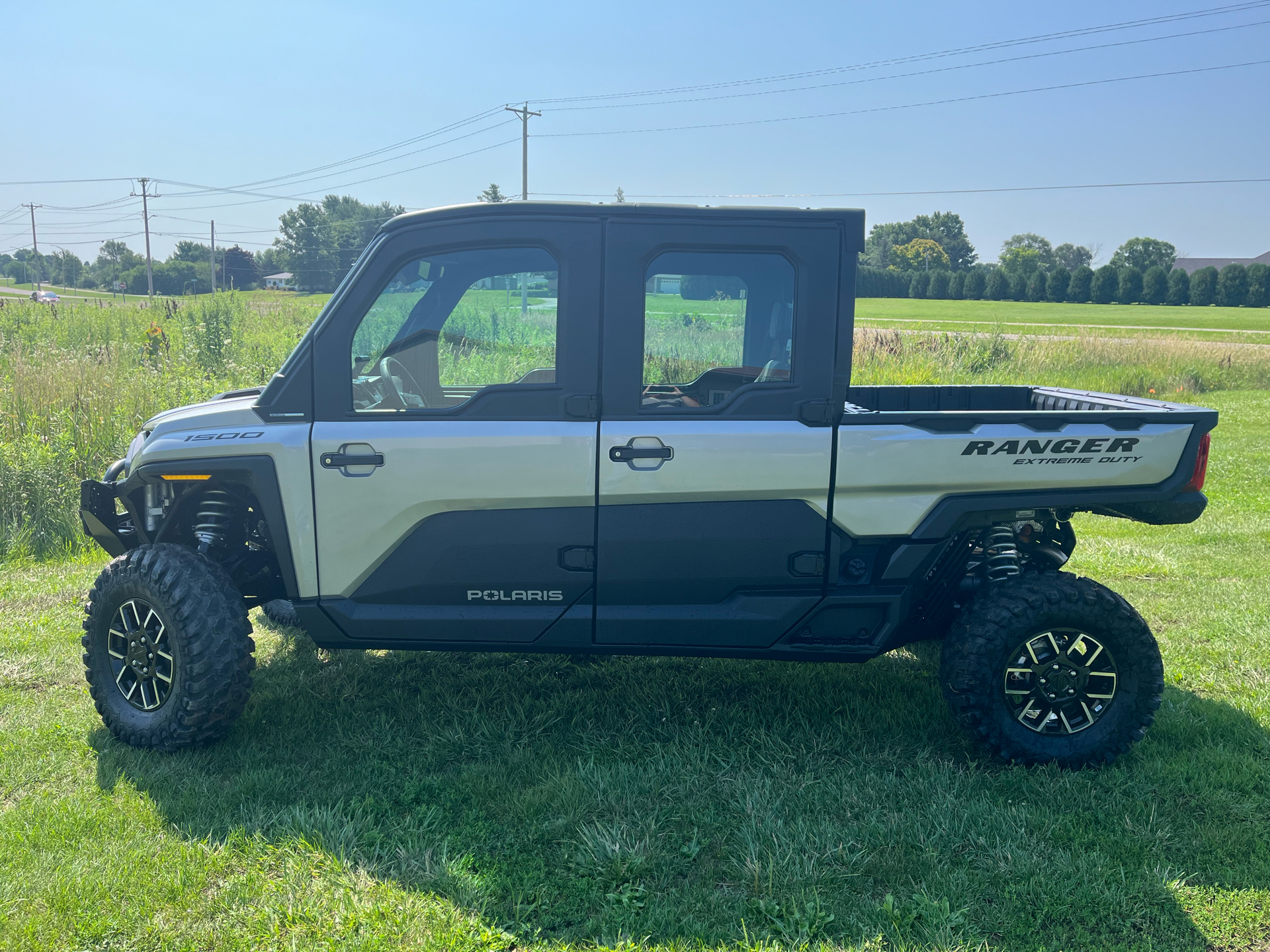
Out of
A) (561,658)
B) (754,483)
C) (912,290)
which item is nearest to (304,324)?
(561,658)

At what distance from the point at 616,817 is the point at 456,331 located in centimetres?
206

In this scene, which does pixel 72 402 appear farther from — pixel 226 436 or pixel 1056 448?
pixel 1056 448

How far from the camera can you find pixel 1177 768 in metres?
3.76

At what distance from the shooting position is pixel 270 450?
3680mm

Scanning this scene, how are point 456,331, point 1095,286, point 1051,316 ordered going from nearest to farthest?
point 456,331 → point 1051,316 → point 1095,286

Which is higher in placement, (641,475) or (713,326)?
(713,326)

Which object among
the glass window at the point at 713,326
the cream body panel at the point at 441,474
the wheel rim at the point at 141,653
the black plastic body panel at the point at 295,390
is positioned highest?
the glass window at the point at 713,326

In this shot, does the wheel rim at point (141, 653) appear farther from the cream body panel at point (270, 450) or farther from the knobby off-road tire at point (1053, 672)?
the knobby off-road tire at point (1053, 672)

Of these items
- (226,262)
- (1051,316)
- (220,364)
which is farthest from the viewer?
(226,262)

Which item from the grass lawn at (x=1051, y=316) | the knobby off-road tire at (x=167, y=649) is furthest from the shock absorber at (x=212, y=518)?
the grass lawn at (x=1051, y=316)

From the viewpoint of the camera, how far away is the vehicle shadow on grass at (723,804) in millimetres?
2943

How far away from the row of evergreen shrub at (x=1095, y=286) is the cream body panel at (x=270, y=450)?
7448 cm

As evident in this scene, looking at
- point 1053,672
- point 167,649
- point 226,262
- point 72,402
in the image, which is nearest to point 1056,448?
point 1053,672

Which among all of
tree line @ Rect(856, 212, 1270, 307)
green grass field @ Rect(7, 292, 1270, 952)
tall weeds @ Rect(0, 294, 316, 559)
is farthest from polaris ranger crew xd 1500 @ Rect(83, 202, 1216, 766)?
tree line @ Rect(856, 212, 1270, 307)
